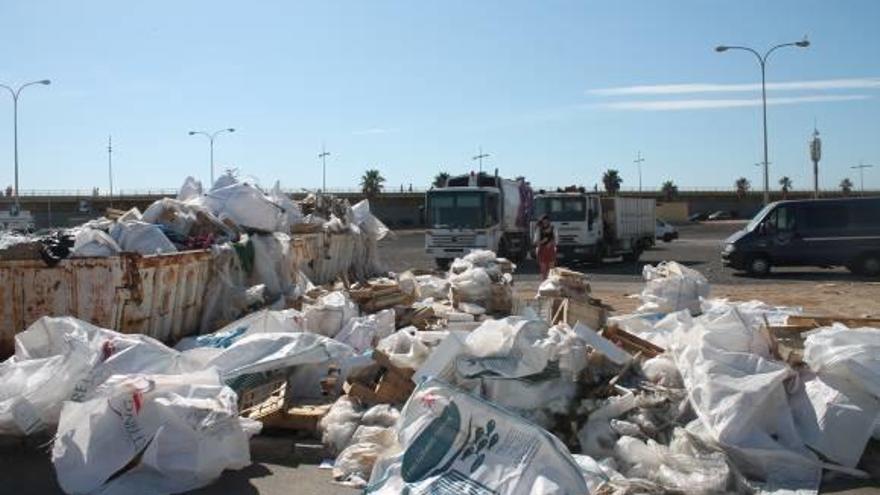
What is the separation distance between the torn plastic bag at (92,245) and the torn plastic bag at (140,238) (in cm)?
40

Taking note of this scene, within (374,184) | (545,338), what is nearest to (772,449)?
(545,338)

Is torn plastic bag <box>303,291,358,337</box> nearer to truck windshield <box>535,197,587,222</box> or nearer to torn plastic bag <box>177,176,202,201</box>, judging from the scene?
torn plastic bag <box>177,176,202,201</box>

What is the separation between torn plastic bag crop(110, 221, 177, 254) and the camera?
900 centimetres

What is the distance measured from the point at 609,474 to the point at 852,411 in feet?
5.86

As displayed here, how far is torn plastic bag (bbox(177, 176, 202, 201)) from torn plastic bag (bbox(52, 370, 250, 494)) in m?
6.85

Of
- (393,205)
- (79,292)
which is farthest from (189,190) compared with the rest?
(393,205)

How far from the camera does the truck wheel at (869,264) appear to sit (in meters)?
22.7

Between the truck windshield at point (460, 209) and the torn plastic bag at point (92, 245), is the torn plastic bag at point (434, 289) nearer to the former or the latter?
the torn plastic bag at point (92, 245)

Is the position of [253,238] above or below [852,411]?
above

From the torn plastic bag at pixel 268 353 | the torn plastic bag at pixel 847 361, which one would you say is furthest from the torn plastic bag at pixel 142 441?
the torn plastic bag at pixel 847 361

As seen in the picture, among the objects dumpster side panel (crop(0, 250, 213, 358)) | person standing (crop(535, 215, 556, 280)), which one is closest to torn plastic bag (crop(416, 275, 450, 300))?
person standing (crop(535, 215, 556, 280))

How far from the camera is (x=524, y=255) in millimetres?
32594

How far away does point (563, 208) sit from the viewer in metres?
29.8

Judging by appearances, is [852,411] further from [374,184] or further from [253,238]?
[374,184]
